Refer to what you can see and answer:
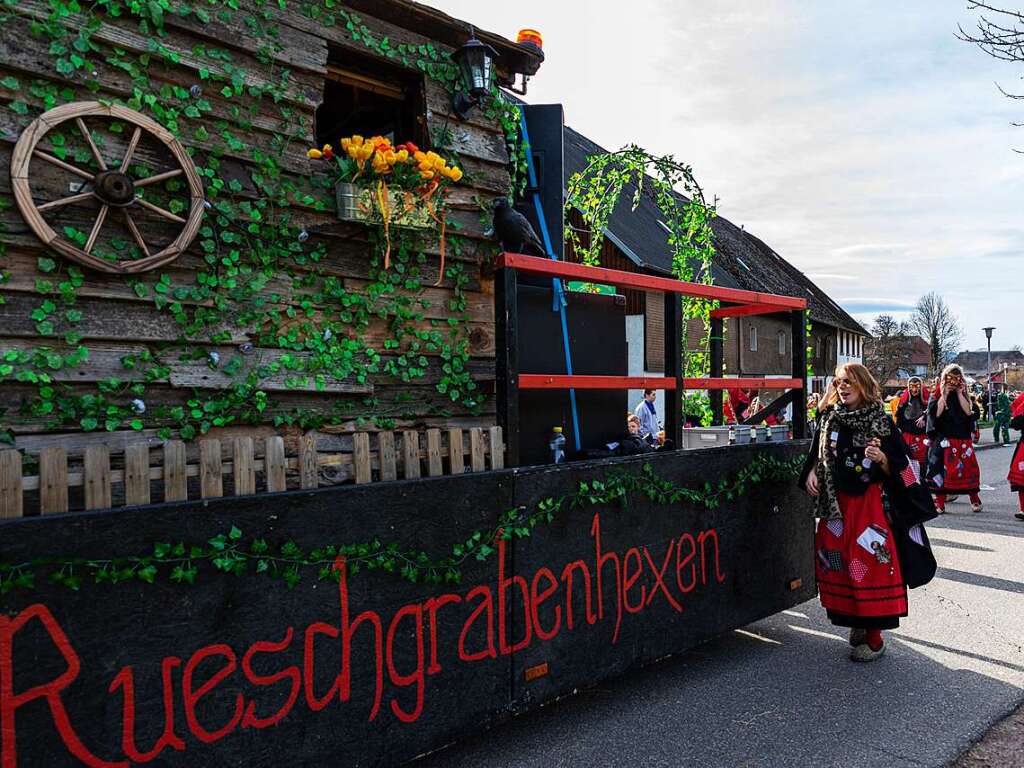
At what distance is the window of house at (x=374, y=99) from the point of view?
405cm

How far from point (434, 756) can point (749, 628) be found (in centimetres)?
284

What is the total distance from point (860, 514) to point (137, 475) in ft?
13.1

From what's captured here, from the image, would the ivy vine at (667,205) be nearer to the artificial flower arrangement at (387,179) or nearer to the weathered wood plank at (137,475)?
the artificial flower arrangement at (387,179)

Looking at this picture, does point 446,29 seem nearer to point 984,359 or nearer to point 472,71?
point 472,71

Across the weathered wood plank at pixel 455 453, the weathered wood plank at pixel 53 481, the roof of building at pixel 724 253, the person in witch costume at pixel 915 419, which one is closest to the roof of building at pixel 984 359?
the roof of building at pixel 724 253

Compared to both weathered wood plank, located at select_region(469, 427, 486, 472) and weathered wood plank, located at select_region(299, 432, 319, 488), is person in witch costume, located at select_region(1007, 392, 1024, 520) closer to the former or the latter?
weathered wood plank, located at select_region(469, 427, 486, 472)

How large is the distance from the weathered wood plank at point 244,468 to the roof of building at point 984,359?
11644 cm

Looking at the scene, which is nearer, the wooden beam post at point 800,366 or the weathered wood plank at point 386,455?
the weathered wood plank at point 386,455

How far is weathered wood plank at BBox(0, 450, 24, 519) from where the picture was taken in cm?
231

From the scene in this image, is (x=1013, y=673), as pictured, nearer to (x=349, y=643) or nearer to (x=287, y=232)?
(x=349, y=643)

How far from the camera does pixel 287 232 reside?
3518 millimetres

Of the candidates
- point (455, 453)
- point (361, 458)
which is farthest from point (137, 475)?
point (455, 453)

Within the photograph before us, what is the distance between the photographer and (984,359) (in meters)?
111

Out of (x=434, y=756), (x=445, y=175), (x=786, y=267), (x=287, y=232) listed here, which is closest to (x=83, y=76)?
(x=287, y=232)
